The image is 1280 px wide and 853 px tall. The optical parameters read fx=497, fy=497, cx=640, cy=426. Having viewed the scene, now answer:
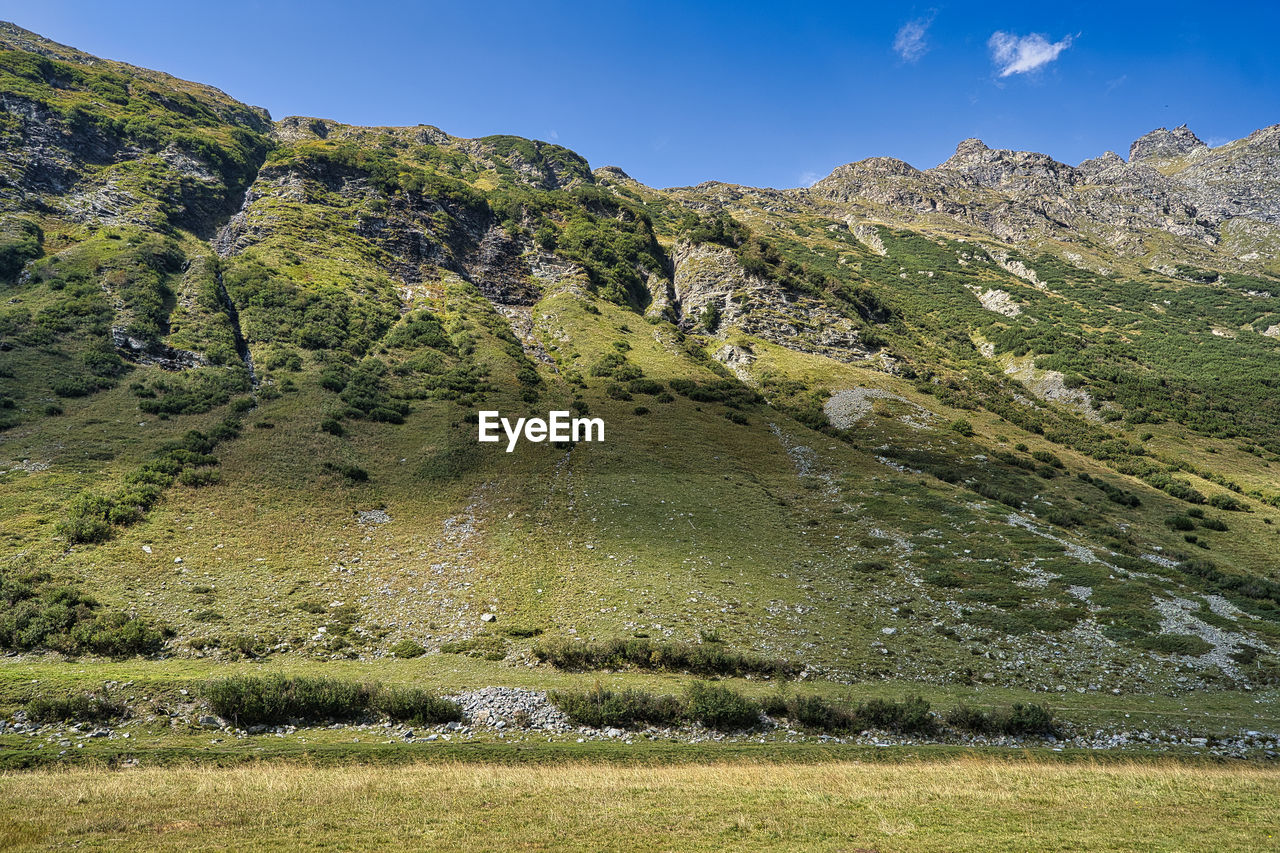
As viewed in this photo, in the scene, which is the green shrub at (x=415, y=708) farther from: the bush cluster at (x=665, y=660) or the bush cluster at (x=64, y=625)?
the bush cluster at (x=64, y=625)

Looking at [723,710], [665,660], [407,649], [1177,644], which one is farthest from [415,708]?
[1177,644]

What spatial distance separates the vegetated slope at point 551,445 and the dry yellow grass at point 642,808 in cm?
1010

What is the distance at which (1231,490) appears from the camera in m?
57.1

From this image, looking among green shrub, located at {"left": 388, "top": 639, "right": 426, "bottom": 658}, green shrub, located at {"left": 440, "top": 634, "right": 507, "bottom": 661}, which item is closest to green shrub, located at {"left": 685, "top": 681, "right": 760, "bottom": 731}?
green shrub, located at {"left": 440, "top": 634, "right": 507, "bottom": 661}

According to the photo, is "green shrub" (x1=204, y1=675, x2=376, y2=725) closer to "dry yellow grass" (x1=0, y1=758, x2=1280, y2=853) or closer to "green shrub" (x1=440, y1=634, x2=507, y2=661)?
"dry yellow grass" (x1=0, y1=758, x2=1280, y2=853)

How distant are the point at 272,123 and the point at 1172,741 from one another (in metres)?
270

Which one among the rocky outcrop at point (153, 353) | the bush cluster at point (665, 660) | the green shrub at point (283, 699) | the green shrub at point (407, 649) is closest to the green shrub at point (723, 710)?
the bush cluster at point (665, 660)

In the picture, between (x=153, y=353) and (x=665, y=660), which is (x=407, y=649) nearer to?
(x=665, y=660)

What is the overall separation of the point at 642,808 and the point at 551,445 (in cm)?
4379

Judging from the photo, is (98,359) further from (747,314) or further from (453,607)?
(747,314)

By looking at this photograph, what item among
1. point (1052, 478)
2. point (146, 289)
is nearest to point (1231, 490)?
point (1052, 478)

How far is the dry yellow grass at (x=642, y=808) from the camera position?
42.5 ft

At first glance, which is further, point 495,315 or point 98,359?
point 495,315

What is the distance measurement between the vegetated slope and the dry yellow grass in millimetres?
10105
